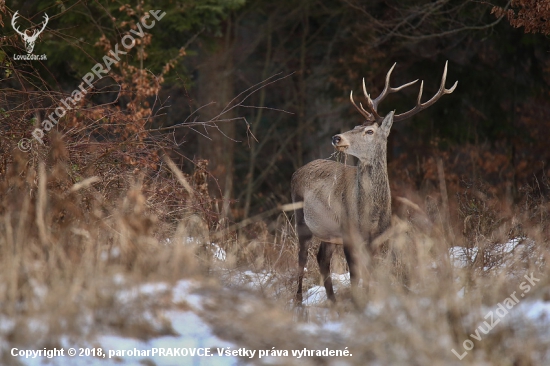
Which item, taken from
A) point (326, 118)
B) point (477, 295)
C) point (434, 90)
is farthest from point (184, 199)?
point (326, 118)

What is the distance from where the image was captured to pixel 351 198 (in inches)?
302

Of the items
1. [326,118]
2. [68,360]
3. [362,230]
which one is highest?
[326,118]

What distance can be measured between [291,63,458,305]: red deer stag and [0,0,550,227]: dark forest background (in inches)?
38.8

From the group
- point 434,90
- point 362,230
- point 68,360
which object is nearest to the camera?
point 68,360

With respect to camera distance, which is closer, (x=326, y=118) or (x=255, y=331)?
(x=255, y=331)

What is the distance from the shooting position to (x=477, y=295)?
4938 millimetres

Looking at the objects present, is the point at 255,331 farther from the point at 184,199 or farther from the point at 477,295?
the point at 184,199

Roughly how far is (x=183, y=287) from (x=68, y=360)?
0.79m

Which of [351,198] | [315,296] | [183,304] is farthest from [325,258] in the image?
[183,304]

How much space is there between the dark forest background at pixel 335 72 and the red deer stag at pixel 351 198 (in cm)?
99

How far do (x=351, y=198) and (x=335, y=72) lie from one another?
836 centimetres

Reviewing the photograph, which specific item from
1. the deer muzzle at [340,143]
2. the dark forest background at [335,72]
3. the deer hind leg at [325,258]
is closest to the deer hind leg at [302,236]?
the deer hind leg at [325,258]

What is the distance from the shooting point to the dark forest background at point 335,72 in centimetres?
1206

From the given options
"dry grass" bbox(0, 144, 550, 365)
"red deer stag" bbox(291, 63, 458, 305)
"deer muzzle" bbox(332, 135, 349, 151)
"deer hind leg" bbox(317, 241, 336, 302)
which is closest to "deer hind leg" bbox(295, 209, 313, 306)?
"red deer stag" bbox(291, 63, 458, 305)
